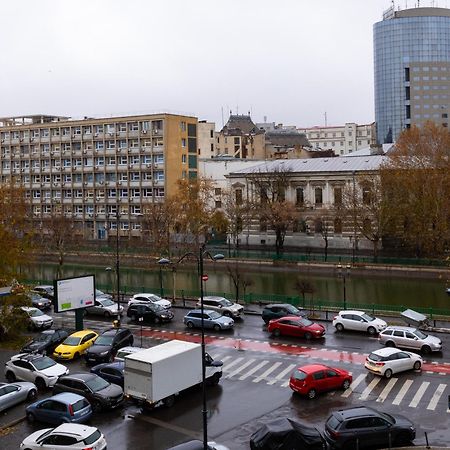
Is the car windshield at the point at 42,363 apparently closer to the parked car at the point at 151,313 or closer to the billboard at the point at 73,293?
the billboard at the point at 73,293

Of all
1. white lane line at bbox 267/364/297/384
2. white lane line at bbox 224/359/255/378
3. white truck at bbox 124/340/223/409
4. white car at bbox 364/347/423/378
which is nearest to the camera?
white truck at bbox 124/340/223/409

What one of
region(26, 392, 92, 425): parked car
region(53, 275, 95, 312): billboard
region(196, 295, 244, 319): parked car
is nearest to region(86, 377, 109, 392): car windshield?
region(26, 392, 92, 425): parked car

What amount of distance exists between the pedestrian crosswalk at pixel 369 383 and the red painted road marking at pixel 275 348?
1.56 m

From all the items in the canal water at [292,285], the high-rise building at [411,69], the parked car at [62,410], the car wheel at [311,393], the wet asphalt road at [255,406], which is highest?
the high-rise building at [411,69]

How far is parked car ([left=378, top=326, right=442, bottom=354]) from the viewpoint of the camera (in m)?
31.2

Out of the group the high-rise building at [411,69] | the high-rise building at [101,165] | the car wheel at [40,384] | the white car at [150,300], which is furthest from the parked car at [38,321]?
the high-rise building at [411,69]

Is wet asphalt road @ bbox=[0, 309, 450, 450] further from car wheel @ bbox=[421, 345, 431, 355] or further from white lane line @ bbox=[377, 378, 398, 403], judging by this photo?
car wheel @ bbox=[421, 345, 431, 355]

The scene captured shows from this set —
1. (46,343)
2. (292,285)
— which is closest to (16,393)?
(46,343)

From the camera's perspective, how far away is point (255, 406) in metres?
24.7

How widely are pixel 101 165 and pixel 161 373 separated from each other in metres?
72.6

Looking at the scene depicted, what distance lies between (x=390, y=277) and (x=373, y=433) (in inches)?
1624

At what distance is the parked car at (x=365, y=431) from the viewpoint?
65.7 ft

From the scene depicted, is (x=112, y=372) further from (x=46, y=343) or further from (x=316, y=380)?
(x=316, y=380)

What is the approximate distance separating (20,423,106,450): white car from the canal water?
2686cm
